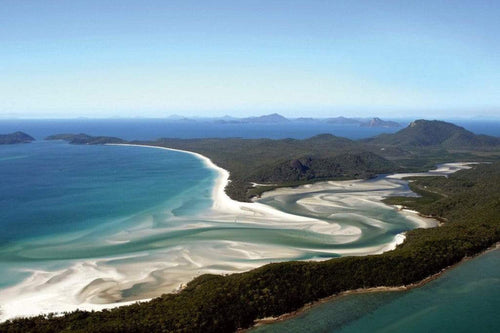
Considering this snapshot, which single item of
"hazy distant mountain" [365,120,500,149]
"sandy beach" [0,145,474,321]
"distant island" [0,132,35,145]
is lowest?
"sandy beach" [0,145,474,321]

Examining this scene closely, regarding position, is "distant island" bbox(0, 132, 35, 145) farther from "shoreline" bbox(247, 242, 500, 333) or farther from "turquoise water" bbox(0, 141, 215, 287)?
"shoreline" bbox(247, 242, 500, 333)

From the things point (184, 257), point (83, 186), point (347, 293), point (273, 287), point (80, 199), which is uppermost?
point (83, 186)

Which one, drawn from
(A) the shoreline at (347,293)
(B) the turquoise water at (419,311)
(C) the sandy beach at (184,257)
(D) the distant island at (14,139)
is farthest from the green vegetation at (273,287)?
(D) the distant island at (14,139)

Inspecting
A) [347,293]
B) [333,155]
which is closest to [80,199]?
→ [347,293]

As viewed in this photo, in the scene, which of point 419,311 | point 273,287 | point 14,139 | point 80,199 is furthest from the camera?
point 14,139

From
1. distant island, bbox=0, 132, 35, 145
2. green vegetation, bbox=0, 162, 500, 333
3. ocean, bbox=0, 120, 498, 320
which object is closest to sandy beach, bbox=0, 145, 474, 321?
ocean, bbox=0, 120, 498, 320

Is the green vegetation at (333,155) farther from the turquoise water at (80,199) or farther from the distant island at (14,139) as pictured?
the distant island at (14,139)

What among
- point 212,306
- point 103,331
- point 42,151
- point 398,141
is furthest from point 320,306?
point 398,141

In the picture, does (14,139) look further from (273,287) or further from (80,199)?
(273,287)
